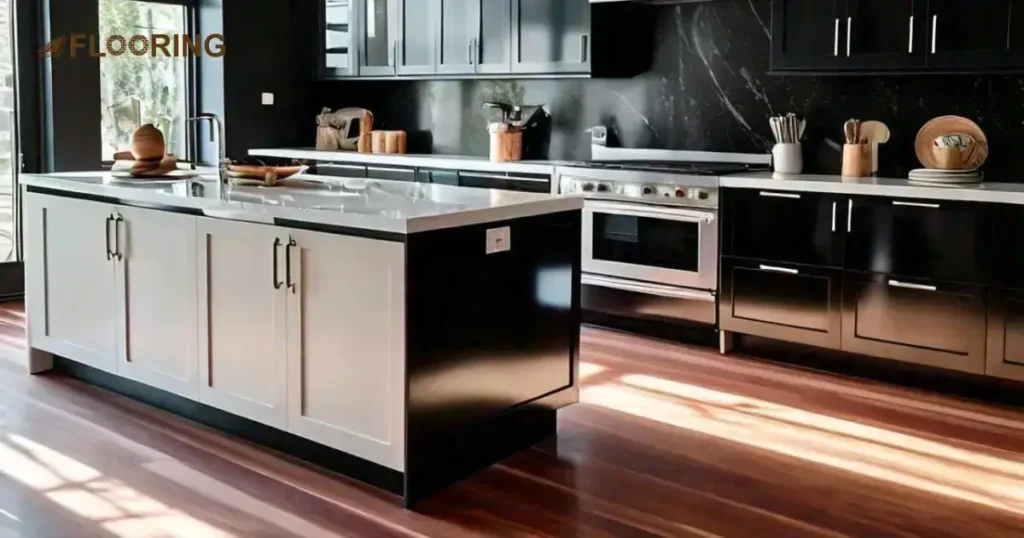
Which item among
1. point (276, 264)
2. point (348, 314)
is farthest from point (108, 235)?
point (348, 314)

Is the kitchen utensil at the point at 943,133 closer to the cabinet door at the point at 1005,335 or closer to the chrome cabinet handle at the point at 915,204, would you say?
the chrome cabinet handle at the point at 915,204

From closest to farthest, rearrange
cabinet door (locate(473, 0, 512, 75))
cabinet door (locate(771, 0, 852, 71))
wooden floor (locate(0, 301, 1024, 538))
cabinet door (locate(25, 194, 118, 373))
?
wooden floor (locate(0, 301, 1024, 538)), cabinet door (locate(25, 194, 118, 373)), cabinet door (locate(771, 0, 852, 71)), cabinet door (locate(473, 0, 512, 75))

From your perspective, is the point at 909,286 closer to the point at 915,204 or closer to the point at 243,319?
the point at 915,204

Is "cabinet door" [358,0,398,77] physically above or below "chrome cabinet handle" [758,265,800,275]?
above

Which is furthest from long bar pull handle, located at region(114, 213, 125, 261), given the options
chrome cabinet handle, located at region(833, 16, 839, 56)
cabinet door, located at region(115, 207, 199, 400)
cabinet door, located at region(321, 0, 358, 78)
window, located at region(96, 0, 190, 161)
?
cabinet door, located at region(321, 0, 358, 78)

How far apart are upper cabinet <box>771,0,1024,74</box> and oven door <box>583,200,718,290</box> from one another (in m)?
0.87

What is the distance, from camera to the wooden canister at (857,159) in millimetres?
5086

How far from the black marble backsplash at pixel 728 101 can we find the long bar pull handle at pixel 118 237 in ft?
9.98

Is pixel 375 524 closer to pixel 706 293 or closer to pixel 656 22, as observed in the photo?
pixel 706 293

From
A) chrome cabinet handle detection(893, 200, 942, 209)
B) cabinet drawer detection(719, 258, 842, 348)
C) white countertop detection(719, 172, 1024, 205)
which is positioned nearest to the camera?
white countertop detection(719, 172, 1024, 205)

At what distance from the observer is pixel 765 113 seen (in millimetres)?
5625

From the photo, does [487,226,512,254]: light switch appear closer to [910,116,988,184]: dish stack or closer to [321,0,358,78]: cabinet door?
[910,116,988,184]: dish stack

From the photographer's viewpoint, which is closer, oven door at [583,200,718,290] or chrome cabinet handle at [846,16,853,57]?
chrome cabinet handle at [846,16,853,57]

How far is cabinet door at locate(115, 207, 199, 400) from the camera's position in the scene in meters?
3.85
